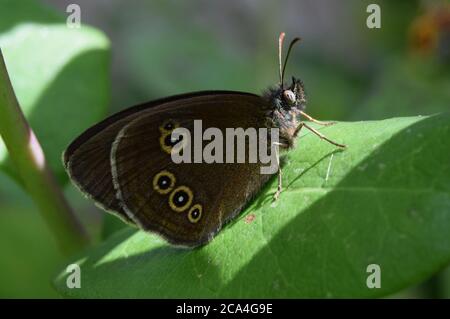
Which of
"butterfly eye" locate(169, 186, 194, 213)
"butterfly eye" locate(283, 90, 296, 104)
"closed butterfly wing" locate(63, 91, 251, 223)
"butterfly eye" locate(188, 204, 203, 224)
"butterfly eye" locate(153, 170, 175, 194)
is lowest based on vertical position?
"butterfly eye" locate(188, 204, 203, 224)

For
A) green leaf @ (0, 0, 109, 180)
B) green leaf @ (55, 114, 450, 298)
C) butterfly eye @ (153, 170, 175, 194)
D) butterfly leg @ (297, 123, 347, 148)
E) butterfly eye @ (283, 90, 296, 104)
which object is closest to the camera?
green leaf @ (55, 114, 450, 298)

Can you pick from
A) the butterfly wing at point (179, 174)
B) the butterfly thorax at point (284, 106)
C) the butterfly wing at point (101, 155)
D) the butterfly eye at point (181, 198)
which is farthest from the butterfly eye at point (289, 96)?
the butterfly eye at point (181, 198)

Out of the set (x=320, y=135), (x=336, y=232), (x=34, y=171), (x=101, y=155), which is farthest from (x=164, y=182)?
(x=336, y=232)

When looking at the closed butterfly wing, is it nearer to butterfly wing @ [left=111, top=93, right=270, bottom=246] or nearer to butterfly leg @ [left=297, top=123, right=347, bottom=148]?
butterfly wing @ [left=111, top=93, right=270, bottom=246]

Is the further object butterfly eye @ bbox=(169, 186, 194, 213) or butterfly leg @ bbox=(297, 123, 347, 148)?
butterfly eye @ bbox=(169, 186, 194, 213)

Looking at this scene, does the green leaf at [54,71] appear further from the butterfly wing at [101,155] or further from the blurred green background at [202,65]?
the butterfly wing at [101,155]

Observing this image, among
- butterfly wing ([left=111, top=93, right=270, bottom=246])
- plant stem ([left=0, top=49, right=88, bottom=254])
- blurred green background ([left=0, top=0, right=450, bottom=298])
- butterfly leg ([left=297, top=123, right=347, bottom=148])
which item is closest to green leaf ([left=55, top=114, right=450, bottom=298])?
butterfly leg ([left=297, top=123, right=347, bottom=148])

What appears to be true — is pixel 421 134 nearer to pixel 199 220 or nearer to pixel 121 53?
pixel 199 220
